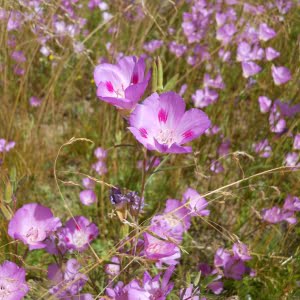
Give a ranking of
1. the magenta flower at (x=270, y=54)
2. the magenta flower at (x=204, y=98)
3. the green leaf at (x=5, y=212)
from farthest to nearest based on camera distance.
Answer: the magenta flower at (x=270, y=54)
the magenta flower at (x=204, y=98)
the green leaf at (x=5, y=212)

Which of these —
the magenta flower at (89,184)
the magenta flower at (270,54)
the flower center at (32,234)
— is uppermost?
the magenta flower at (270,54)

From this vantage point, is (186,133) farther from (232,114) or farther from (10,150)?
(232,114)

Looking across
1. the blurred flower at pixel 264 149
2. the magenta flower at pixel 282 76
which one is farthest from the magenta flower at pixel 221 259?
the magenta flower at pixel 282 76

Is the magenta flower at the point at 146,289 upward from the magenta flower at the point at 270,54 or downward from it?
downward

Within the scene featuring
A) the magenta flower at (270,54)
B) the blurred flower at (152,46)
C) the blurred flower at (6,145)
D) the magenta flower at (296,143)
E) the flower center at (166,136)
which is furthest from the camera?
the blurred flower at (152,46)

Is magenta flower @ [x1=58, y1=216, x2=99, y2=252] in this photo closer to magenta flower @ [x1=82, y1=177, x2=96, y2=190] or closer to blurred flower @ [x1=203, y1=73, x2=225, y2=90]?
magenta flower @ [x1=82, y1=177, x2=96, y2=190]

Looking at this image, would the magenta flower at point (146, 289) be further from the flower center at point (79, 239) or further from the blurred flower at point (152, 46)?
the blurred flower at point (152, 46)

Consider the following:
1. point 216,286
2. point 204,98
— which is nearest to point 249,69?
point 204,98

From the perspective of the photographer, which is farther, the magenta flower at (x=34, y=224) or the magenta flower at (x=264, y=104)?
the magenta flower at (x=264, y=104)
